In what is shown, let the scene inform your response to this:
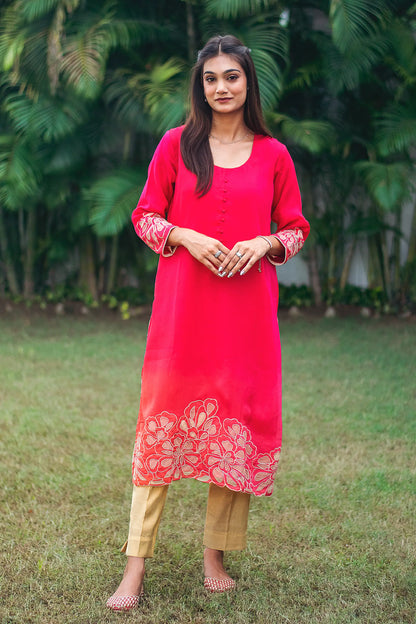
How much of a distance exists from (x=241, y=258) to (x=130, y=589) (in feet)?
3.78

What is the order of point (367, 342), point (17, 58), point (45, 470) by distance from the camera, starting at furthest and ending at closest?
point (17, 58), point (367, 342), point (45, 470)

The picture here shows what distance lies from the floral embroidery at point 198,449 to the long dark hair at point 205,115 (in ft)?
2.44

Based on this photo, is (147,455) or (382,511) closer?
(147,455)

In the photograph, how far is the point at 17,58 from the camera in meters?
7.30

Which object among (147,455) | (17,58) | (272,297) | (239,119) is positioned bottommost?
(147,455)

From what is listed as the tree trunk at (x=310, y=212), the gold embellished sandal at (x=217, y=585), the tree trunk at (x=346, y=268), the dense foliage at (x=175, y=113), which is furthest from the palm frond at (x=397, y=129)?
the gold embellished sandal at (x=217, y=585)

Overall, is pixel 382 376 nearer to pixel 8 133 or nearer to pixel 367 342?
pixel 367 342

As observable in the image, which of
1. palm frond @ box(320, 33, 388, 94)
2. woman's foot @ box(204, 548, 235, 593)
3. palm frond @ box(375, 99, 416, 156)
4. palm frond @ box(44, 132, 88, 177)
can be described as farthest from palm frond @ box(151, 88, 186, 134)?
woman's foot @ box(204, 548, 235, 593)

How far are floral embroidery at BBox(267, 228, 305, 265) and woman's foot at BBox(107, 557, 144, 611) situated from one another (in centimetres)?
110

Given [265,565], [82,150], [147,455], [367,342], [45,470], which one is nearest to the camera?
[147,455]

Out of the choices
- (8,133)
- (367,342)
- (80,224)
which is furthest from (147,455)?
(8,133)

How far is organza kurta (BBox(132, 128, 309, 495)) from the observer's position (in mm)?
2311

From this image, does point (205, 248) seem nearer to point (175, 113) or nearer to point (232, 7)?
point (175, 113)

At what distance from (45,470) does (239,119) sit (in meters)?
2.06
